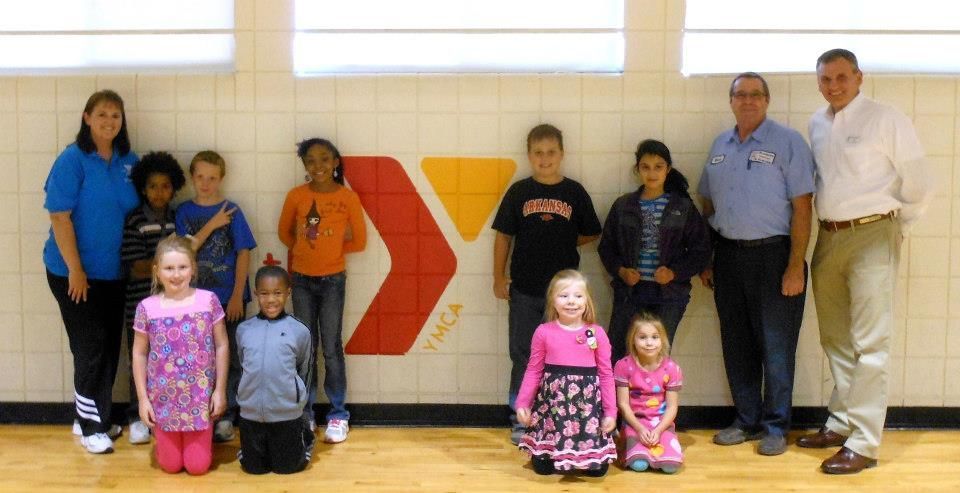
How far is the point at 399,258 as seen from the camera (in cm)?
425

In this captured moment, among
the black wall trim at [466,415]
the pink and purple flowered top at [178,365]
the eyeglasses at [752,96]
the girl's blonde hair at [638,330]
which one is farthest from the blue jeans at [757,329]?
the pink and purple flowered top at [178,365]

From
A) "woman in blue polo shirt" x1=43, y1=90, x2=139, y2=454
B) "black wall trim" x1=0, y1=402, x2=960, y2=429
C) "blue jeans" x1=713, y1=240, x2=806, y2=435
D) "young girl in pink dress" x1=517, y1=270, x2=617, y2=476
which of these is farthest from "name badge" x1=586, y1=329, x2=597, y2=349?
"woman in blue polo shirt" x1=43, y1=90, x2=139, y2=454

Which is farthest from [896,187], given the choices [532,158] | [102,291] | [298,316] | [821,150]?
[102,291]

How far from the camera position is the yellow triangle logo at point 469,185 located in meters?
4.21

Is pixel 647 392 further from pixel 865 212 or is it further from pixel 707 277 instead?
pixel 865 212

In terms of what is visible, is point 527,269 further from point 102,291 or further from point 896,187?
point 102,291

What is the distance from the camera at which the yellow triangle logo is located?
4.21m

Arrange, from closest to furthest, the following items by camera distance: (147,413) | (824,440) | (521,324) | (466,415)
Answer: (147,413)
(824,440)
(521,324)
(466,415)

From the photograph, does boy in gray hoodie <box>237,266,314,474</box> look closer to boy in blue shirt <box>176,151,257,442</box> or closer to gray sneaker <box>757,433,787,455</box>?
boy in blue shirt <box>176,151,257,442</box>

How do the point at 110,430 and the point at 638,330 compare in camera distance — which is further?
the point at 110,430

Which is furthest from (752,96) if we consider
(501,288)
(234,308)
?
(234,308)

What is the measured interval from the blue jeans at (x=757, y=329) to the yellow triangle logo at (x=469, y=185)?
1040 mm

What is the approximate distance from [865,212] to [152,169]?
304cm

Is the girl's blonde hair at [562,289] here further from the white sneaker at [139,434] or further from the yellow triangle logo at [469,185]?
the white sneaker at [139,434]
